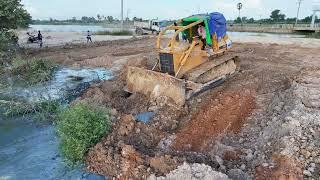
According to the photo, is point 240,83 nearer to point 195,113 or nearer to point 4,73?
point 195,113

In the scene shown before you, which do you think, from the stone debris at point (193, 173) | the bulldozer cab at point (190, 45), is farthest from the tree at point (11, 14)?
the stone debris at point (193, 173)

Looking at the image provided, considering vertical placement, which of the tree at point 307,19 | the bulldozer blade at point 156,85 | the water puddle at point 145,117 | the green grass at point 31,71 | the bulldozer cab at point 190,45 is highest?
the bulldozer cab at point 190,45

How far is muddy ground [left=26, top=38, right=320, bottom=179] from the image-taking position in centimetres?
675

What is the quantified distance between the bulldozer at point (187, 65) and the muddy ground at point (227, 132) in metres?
0.33

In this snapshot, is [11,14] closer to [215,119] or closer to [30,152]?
[30,152]

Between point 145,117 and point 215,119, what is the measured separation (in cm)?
195

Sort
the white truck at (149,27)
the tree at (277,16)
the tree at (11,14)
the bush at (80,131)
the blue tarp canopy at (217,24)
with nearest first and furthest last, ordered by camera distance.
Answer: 1. the bush at (80,131)
2. the blue tarp canopy at (217,24)
3. the tree at (11,14)
4. the white truck at (149,27)
5. the tree at (277,16)

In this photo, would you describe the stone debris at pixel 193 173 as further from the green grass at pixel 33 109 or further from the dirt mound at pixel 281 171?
the green grass at pixel 33 109

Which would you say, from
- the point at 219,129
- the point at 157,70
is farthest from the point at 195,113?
the point at 157,70

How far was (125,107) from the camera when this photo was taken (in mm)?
10602

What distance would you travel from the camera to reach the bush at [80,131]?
25.9ft

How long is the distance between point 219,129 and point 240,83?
133 inches

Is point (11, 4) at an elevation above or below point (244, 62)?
above

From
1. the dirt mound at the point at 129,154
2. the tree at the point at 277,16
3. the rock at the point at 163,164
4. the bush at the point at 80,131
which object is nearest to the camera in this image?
the rock at the point at 163,164
